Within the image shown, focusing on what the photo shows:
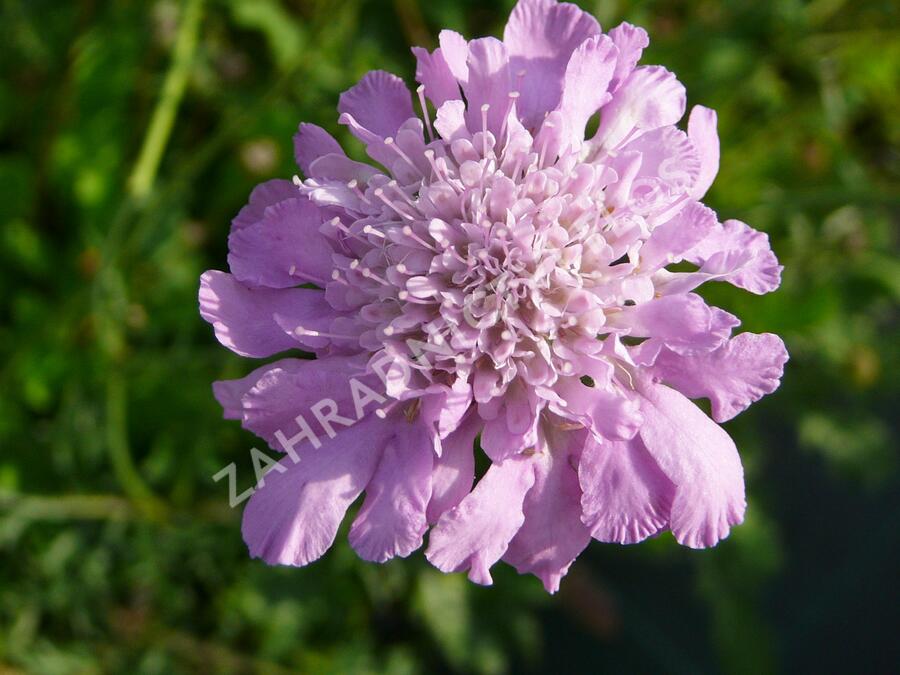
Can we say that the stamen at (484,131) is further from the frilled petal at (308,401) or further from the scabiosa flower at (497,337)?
the frilled petal at (308,401)

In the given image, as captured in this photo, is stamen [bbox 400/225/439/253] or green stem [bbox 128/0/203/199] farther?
green stem [bbox 128/0/203/199]

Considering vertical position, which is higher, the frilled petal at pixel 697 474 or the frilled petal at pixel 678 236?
the frilled petal at pixel 678 236

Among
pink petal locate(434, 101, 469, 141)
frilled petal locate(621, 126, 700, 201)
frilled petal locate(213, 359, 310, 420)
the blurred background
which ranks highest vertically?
pink petal locate(434, 101, 469, 141)

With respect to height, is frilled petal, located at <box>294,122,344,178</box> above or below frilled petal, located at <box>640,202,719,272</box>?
above

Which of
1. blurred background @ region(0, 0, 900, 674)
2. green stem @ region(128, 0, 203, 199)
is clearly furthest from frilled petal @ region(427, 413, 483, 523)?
green stem @ region(128, 0, 203, 199)

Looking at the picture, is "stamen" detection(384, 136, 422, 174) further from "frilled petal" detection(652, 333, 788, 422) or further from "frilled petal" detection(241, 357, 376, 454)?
"frilled petal" detection(652, 333, 788, 422)

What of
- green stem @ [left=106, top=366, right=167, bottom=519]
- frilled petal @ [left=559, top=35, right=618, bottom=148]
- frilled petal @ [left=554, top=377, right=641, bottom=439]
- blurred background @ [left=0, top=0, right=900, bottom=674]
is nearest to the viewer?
frilled petal @ [left=554, top=377, right=641, bottom=439]

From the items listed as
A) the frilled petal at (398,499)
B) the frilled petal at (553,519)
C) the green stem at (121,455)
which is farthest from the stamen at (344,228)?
the green stem at (121,455)

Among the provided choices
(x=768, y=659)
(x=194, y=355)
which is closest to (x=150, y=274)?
(x=194, y=355)
